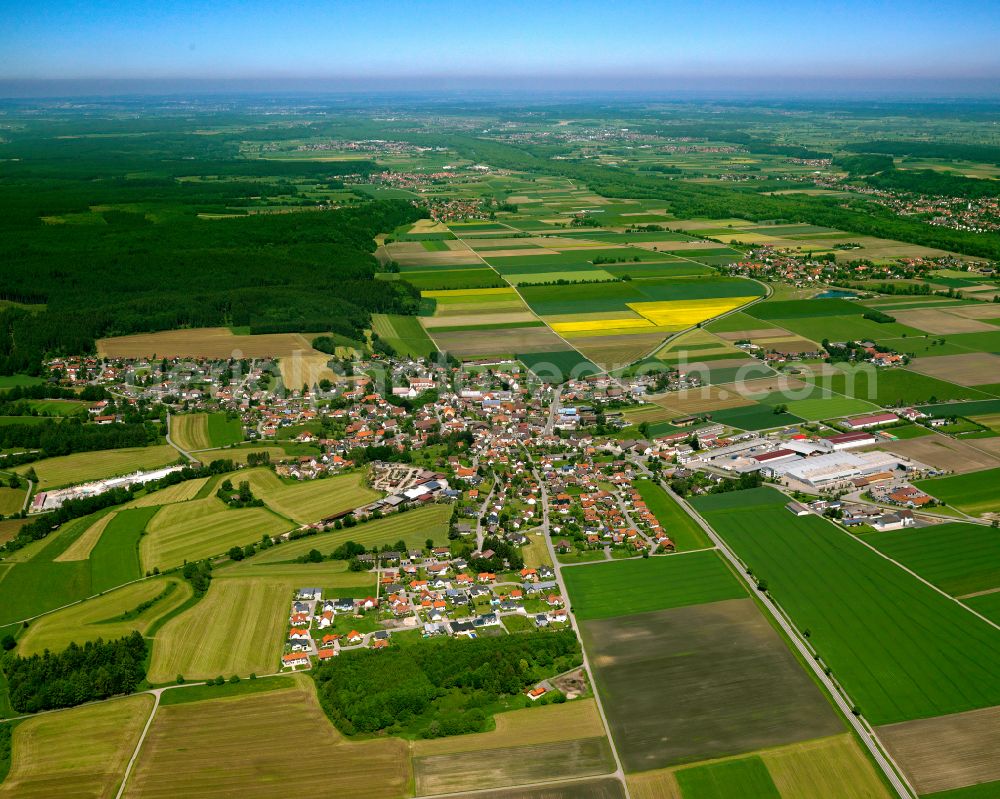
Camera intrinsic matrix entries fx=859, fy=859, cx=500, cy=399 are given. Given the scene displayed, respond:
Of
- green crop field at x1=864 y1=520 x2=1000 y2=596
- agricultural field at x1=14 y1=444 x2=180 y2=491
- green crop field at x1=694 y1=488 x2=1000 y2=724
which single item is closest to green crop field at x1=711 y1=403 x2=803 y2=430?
green crop field at x1=694 y1=488 x2=1000 y2=724

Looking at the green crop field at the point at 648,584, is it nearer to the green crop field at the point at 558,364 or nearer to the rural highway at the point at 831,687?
the rural highway at the point at 831,687

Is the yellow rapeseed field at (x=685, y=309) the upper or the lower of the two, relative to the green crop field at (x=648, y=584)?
upper

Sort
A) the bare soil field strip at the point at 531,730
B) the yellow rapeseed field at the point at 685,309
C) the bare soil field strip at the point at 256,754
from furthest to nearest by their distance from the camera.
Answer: the yellow rapeseed field at the point at 685,309 < the bare soil field strip at the point at 531,730 < the bare soil field strip at the point at 256,754

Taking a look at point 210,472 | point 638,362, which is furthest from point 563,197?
point 210,472

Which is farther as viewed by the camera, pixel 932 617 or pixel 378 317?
pixel 378 317

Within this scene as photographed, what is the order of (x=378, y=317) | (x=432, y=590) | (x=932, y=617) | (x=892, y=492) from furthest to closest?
(x=378, y=317) < (x=892, y=492) < (x=432, y=590) < (x=932, y=617)

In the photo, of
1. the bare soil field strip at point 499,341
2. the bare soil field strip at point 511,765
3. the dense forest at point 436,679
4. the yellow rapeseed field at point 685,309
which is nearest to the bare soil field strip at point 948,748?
the bare soil field strip at point 511,765

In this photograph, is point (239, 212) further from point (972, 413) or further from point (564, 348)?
point (972, 413)
